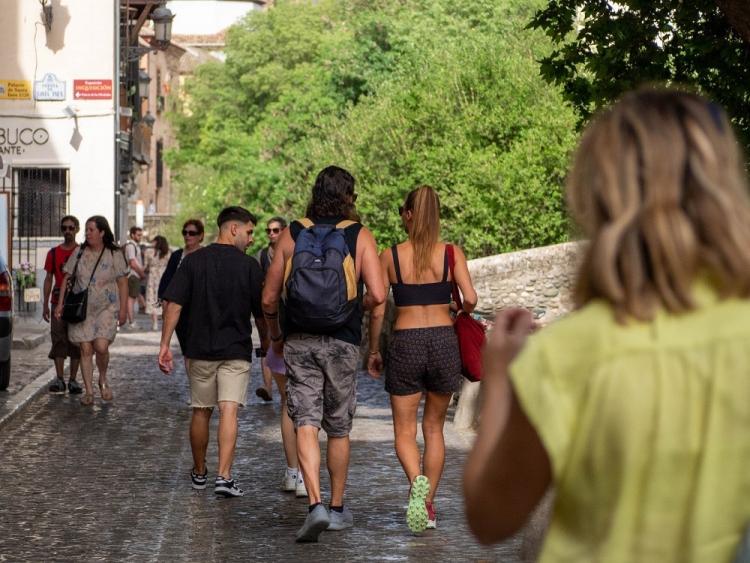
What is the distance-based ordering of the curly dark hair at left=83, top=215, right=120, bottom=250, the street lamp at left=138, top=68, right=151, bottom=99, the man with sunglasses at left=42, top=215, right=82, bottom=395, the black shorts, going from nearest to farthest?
1. the black shorts
2. the curly dark hair at left=83, top=215, right=120, bottom=250
3. the man with sunglasses at left=42, top=215, right=82, bottom=395
4. the street lamp at left=138, top=68, right=151, bottom=99

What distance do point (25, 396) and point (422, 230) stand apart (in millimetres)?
7955

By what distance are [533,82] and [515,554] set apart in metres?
22.3

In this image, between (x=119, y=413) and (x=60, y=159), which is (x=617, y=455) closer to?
(x=119, y=413)

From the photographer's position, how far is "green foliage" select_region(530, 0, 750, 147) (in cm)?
1409

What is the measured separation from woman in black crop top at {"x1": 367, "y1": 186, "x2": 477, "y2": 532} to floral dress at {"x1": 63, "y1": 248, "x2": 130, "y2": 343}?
24.2 ft

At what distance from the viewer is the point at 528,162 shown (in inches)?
1061

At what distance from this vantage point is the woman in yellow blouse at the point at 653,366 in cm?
215

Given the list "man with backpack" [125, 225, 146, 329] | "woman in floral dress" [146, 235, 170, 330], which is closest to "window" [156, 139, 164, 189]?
"man with backpack" [125, 225, 146, 329]

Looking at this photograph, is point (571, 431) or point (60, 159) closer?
point (571, 431)

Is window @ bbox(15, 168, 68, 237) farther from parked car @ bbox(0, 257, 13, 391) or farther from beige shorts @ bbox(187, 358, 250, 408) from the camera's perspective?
beige shorts @ bbox(187, 358, 250, 408)

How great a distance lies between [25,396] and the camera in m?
15.4

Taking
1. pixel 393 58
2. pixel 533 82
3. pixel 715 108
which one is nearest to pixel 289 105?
pixel 393 58

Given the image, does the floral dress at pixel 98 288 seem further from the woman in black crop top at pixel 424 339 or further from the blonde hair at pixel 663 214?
the blonde hair at pixel 663 214

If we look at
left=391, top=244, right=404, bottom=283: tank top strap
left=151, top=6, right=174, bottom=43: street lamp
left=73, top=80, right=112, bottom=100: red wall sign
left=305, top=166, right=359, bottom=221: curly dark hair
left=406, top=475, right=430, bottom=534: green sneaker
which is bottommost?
left=406, top=475, right=430, bottom=534: green sneaker
